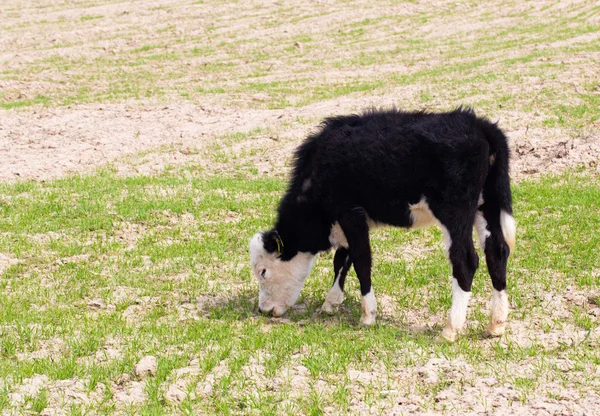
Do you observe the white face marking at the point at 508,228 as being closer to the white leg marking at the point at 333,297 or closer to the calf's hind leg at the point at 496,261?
the calf's hind leg at the point at 496,261

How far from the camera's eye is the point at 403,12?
39.2 meters

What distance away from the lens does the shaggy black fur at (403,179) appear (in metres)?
7.87

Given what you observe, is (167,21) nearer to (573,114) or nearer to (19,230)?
(573,114)

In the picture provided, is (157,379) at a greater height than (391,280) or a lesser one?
greater

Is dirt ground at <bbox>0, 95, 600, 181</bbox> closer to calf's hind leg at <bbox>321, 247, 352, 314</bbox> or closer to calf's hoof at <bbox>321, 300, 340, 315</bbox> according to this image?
calf's hind leg at <bbox>321, 247, 352, 314</bbox>

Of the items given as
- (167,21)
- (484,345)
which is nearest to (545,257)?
(484,345)

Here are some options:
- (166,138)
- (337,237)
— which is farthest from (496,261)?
(166,138)

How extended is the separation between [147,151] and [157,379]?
11357 millimetres

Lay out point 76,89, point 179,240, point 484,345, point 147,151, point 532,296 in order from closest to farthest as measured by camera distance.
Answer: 1. point 484,345
2. point 532,296
3. point 179,240
4. point 147,151
5. point 76,89

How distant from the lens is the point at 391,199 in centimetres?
820

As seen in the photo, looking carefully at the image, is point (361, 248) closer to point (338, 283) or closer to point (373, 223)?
point (373, 223)

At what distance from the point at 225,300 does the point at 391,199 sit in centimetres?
254

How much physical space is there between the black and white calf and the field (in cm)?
54

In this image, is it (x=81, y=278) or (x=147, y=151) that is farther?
(x=147, y=151)
